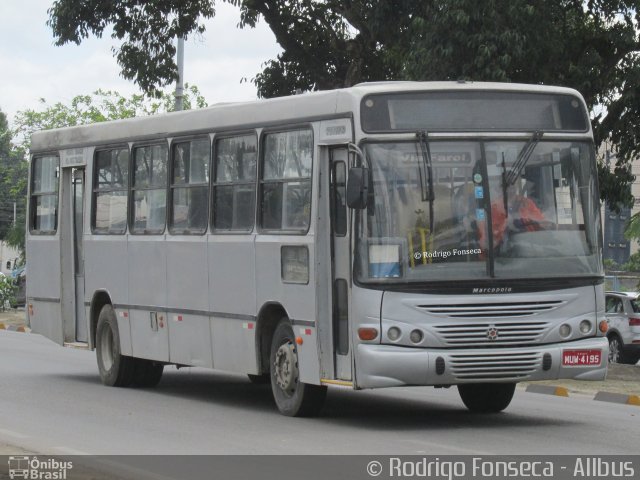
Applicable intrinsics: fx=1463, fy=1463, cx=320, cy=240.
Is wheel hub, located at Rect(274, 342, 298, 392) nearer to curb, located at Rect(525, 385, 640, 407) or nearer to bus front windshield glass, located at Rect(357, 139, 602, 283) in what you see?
bus front windshield glass, located at Rect(357, 139, 602, 283)

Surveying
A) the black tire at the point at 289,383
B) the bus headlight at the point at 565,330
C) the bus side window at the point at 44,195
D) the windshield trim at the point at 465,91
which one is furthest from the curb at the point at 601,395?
the bus side window at the point at 44,195

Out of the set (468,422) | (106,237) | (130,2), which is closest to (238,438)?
(468,422)

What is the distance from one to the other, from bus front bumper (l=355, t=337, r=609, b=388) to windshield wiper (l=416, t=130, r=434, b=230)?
3.69ft

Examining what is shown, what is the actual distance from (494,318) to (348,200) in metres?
1.69

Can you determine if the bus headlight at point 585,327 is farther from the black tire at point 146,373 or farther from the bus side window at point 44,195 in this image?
the bus side window at point 44,195

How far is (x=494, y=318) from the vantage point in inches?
514

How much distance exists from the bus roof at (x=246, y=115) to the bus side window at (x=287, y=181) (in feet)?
0.70

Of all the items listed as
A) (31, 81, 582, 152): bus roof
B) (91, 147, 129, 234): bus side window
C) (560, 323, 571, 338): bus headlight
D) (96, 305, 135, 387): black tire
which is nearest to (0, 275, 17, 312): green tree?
(31, 81, 582, 152): bus roof

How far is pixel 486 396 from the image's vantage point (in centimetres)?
1512

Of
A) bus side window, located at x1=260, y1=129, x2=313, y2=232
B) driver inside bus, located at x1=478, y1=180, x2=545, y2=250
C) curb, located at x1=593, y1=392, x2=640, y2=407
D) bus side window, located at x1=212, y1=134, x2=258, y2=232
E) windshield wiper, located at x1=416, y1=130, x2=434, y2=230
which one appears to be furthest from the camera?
curb, located at x1=593, y1=392, x2=640, y2=407

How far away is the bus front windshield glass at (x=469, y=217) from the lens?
512 inches

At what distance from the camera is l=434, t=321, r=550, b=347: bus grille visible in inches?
510
